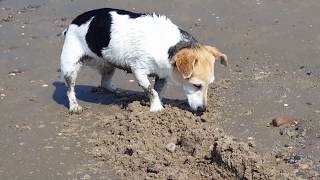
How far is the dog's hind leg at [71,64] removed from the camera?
8.13 meters

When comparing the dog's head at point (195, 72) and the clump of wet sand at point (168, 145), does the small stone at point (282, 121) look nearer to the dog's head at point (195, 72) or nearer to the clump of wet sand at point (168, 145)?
the clump of wet sand at point (168, 145)

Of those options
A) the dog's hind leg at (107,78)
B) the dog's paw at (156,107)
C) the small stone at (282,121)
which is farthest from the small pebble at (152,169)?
the dog's hind leg at (107,78)

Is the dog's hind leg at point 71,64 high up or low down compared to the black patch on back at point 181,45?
down

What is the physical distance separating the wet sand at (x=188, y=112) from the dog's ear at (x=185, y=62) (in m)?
0.56

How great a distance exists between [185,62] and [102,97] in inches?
79.1

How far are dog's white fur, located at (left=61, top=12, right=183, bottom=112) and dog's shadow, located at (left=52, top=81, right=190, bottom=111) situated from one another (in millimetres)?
548

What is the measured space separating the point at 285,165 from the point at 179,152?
1.10 m

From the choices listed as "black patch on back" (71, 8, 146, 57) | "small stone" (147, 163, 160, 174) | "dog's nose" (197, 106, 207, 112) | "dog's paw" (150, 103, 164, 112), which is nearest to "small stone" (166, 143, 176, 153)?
"small stone" (147, 163, 160, 174)

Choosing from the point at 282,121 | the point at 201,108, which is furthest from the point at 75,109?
the point at 282,121

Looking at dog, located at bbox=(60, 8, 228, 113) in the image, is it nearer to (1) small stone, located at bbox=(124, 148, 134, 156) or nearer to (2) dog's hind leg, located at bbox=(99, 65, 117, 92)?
(2) dog's hind leg, located at bbox=(99, 65, 117, 92)

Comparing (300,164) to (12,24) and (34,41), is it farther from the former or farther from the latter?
(12,24)

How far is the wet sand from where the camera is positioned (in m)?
6.48

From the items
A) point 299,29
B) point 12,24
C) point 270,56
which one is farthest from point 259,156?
point 12,24

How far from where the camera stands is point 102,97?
28.6 feet
